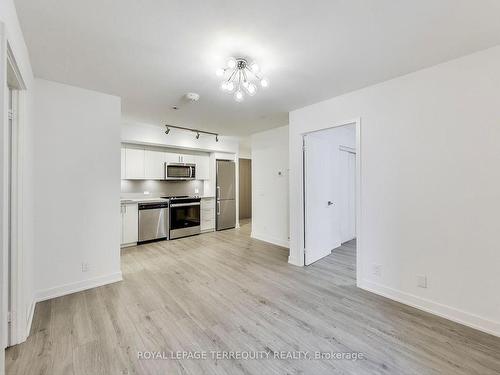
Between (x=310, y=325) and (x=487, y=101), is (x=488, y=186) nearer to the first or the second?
(x=487, y=101)

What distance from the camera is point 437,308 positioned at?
2.23 m

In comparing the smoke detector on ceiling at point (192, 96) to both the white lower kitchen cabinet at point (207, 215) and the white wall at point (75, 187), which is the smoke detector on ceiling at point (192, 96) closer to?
the white wall at point (75, 187)

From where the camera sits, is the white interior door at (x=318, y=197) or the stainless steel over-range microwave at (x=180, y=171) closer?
the white interior door at (x=318, y=197)

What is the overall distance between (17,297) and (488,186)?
13.8 feet

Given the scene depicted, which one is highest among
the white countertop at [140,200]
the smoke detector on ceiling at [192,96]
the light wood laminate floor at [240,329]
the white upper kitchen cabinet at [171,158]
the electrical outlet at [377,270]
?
the smoke detector on ceiling at [192,96]

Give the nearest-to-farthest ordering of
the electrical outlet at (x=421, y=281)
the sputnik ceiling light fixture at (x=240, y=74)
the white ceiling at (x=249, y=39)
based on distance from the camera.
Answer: the white ceiling at (x=249, y=39)
the sputnik ceiling light fixture at (x=240, y=74)
the electrical outlet at (x=421, y=281)

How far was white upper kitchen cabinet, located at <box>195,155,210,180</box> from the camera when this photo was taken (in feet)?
19.2

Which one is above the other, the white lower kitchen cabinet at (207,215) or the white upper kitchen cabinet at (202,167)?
the white upper kitchen cabinet at (202,167)

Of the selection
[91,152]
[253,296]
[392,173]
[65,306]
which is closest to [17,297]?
[65,306]

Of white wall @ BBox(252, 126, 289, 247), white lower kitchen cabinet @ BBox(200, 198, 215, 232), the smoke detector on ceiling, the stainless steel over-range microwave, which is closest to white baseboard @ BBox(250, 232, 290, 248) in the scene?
white wall @ BBox(252, 126, 289, 247)

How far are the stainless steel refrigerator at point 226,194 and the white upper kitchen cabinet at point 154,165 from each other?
1.45 metres

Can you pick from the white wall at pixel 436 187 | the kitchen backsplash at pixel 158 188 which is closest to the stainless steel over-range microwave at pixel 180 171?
the kitchen backsplash at pixel 158 188

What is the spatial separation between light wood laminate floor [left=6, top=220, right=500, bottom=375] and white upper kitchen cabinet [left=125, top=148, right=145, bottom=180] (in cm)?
238
